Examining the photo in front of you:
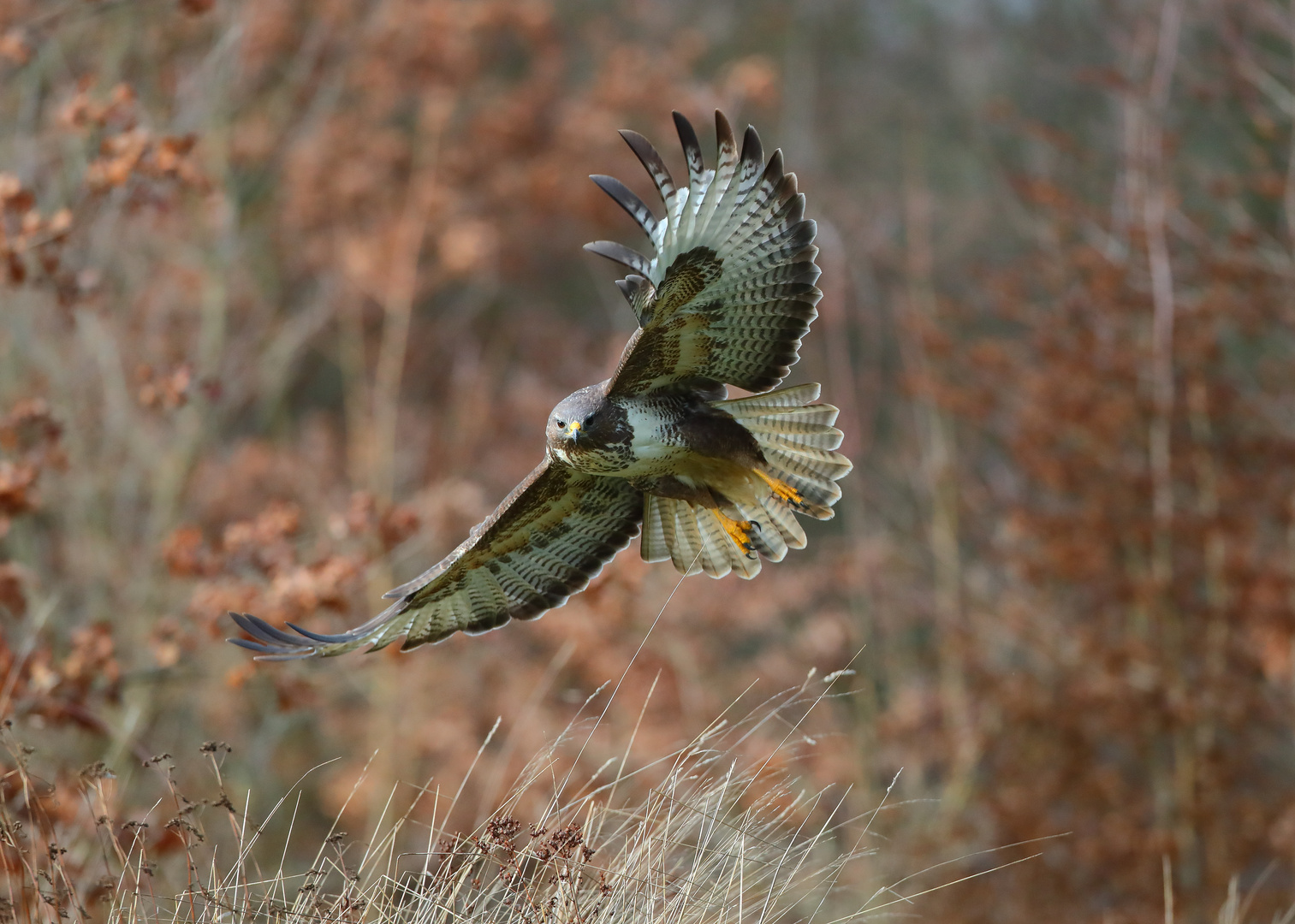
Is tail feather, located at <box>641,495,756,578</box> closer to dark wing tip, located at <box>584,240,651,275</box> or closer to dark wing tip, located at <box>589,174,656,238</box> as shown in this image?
dark wing tip, located at <box>584,240,651,275</box>

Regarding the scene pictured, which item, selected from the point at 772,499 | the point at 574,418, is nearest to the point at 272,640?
the point at 574,418

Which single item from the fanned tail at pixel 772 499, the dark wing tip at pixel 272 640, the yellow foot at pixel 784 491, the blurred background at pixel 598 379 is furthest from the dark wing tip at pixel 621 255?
the blurred background at pixel 598 379

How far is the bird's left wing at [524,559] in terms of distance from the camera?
15.9 feet

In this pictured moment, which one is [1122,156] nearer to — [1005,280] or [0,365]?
[1005,280]

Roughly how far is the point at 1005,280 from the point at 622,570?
4.92 meters

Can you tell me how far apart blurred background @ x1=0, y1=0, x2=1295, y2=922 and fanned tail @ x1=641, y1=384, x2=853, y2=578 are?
36.2 inches

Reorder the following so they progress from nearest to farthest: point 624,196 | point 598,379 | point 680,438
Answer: point 624,196 < point 680,438 < point 598,379

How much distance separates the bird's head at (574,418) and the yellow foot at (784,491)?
775 millimetres

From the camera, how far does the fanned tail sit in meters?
4.88

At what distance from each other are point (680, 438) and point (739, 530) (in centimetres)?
61

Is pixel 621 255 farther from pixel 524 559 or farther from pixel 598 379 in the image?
pixel 598 379

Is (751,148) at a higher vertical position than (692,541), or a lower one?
higher

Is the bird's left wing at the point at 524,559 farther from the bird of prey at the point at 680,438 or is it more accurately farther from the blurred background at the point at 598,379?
the blurred background at the point at 598,379

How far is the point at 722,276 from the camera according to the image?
4.40 m
